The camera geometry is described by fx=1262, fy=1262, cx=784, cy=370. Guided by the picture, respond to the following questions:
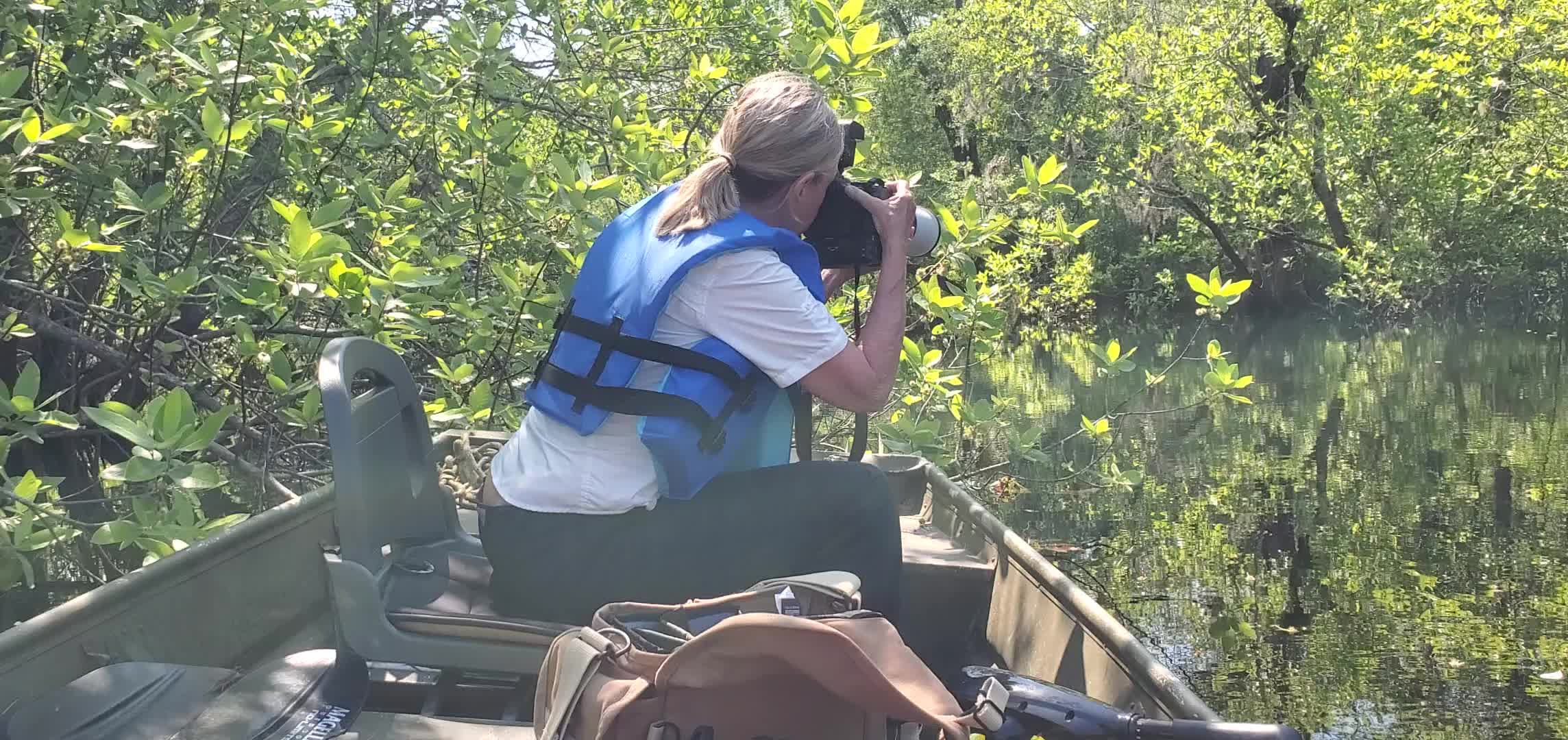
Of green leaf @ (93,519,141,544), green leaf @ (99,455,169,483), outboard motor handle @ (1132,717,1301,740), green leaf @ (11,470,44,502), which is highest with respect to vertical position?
green leaf @ (99,455,169,483)

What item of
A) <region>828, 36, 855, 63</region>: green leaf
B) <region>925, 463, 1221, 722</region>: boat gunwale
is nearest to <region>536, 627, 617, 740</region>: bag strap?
<region>925, 463, 1221, 722</region>: boat gunwale

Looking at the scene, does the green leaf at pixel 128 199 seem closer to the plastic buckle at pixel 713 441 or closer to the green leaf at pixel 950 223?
the plastic buckle at pixel 713 441

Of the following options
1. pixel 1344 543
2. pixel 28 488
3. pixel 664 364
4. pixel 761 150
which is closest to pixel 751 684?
pixel 664 364

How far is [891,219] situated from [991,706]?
43.3 inches

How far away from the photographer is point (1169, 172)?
21.5 m

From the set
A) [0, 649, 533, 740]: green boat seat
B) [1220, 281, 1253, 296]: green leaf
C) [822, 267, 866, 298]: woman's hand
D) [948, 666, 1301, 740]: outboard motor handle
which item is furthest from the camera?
[1220, 281, 1253, 296]: green leaf

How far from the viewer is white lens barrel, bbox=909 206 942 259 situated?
257 centimetres

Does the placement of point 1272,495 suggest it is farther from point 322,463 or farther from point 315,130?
point 315,130

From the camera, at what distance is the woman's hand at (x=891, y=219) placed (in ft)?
7.75

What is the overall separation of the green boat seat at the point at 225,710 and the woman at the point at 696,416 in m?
0.26

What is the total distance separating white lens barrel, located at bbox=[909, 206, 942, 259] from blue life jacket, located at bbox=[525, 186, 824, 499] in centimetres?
48

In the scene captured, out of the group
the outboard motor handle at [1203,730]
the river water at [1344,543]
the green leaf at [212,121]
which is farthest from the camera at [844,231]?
the river water at [1344,543]

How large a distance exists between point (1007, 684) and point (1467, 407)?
12.9 meters

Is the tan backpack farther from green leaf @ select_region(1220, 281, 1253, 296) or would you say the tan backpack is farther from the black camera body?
green leaf @ select_region(1220, 281, 1253, 296)
